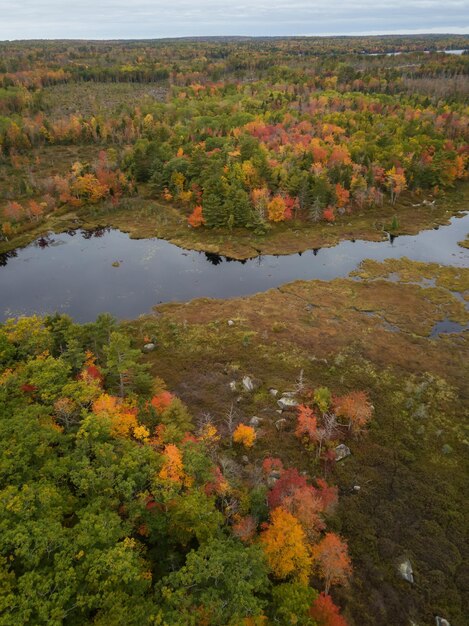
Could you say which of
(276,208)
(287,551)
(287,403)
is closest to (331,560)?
(287,551)

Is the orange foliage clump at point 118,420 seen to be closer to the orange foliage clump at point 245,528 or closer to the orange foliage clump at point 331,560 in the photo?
the orange foliage clump at point 245,528

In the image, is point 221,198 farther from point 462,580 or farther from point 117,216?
point 462,580

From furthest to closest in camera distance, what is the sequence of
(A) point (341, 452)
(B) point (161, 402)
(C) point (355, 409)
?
(C) point (355, 409)
(B) point (161, 402)
(A) point (341, 452)

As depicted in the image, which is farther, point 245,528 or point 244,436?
point 244,436

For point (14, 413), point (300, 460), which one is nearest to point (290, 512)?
point (300, 460)

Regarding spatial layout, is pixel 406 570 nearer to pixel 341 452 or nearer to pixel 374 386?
pixel 341 452

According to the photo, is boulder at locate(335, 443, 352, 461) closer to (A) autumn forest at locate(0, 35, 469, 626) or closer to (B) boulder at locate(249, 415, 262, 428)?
(A) autumn forest at locate(0, 35, 469, 626)
